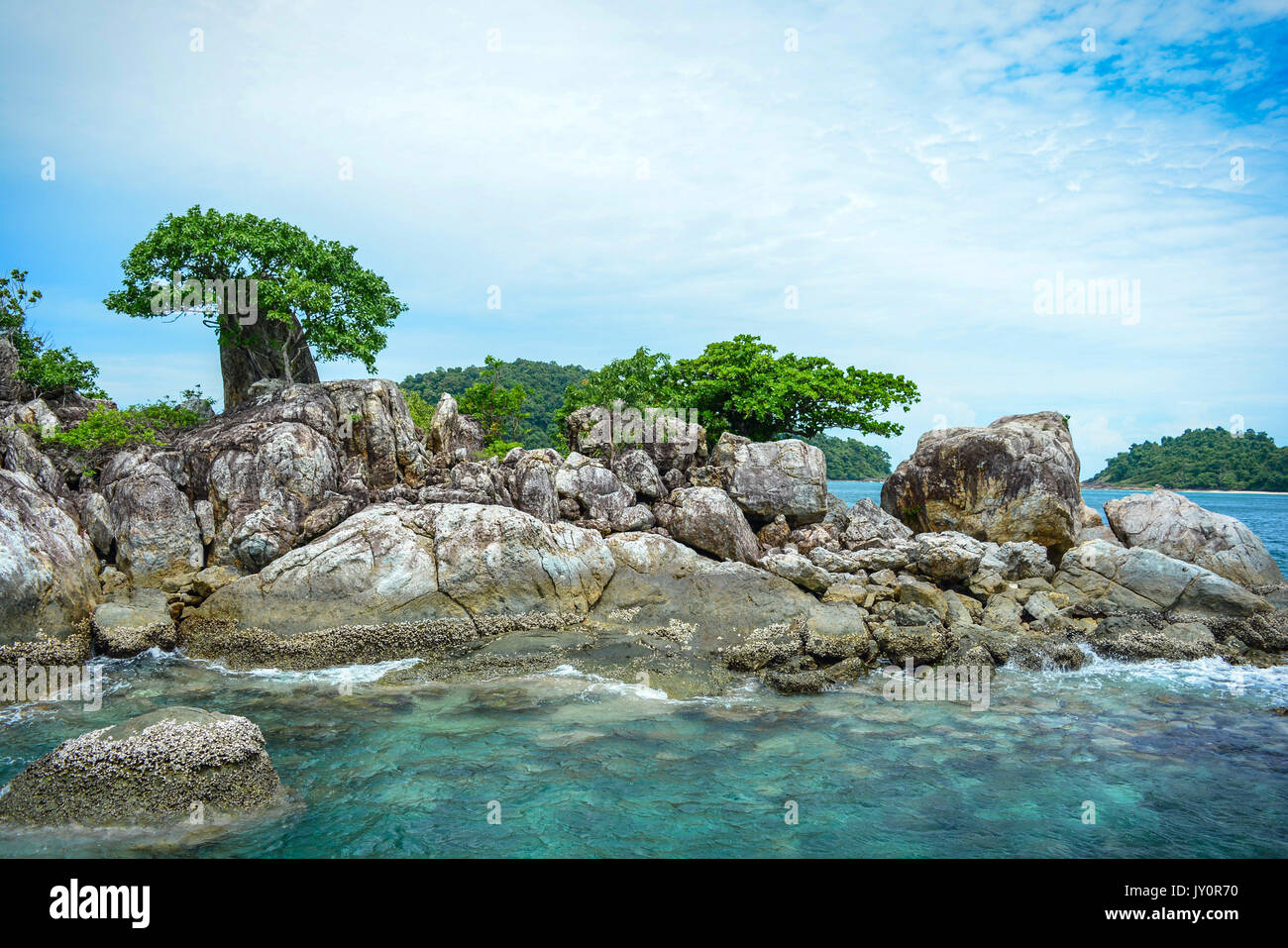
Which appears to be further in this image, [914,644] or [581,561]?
[581,561]

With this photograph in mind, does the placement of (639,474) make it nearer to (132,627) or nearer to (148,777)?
(132,627)

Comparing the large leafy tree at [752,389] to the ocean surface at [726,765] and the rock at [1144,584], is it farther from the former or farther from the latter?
the ocean surface at [726,765]

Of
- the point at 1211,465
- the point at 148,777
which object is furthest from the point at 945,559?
the point at 1211,465

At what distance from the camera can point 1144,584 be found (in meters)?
21.5

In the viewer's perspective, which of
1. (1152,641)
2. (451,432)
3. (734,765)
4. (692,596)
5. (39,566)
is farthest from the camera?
(451,432)

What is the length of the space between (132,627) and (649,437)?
16.7 m

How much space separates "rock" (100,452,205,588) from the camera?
68.7ft

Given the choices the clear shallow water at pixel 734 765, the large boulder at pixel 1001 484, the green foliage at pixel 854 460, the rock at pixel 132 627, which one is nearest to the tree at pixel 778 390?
the large boulder at pixel 1001 484

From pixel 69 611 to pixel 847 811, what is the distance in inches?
697

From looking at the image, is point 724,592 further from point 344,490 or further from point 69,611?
point 69,611

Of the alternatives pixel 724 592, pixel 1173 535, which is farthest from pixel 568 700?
pixel 1173 535

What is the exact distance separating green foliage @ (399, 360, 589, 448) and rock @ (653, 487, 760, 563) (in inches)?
1232

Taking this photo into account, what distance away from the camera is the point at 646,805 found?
11.3 m

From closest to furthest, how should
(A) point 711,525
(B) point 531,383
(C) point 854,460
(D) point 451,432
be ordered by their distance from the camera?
(A) point 711,525 → (D) point 451,432 → (B) point 531,383 → (C) point 854,460
